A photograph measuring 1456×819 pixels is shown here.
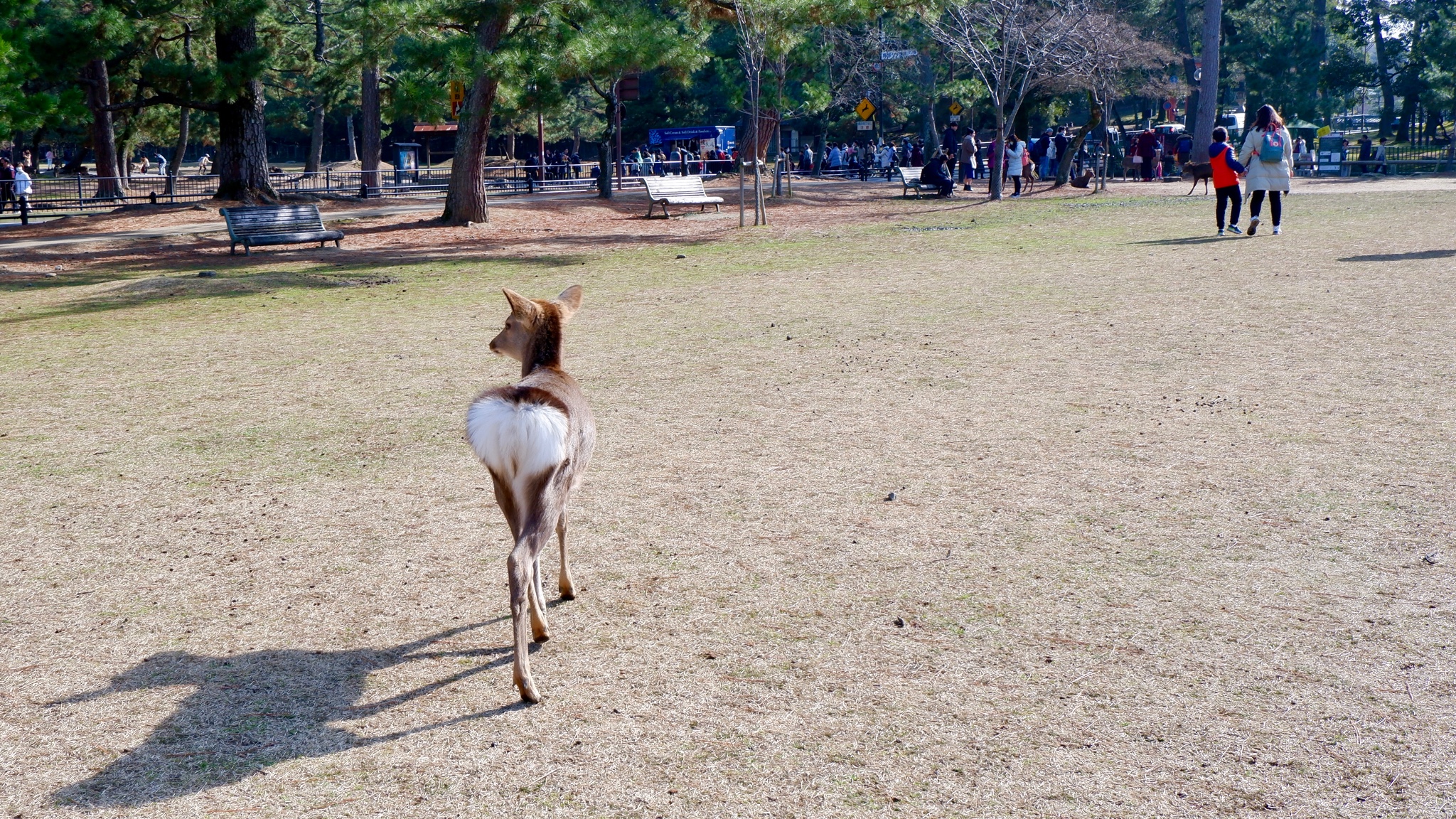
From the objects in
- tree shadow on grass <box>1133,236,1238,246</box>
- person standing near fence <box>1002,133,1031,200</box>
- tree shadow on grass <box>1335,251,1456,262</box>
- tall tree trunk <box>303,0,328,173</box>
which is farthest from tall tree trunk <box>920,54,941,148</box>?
tree shadow on grass <box>1335,251,1456,262</box>

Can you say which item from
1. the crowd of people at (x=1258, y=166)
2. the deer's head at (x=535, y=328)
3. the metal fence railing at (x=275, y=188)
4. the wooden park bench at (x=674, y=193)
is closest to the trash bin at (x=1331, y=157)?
the metal fence railing at (x=275, y=188)

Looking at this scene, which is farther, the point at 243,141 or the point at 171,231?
the point at 243,141

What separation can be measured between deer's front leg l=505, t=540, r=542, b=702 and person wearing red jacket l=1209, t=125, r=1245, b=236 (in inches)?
670

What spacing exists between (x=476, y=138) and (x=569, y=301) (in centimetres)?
2014

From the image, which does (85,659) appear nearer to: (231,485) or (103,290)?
(231,485)

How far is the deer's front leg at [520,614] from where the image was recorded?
4141mm

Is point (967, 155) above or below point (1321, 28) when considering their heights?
below

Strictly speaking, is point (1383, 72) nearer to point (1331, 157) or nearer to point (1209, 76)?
point (1331, 157)

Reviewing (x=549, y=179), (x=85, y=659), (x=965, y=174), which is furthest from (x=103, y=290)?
(x=549, y=179)

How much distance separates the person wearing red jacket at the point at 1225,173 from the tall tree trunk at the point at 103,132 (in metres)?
23.6

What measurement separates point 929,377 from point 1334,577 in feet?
14.4

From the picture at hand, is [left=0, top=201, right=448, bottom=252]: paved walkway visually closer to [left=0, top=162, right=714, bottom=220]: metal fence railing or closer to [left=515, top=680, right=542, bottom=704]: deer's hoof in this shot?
[left=0, top=162, right=714, bottom=220]: metal fence railing

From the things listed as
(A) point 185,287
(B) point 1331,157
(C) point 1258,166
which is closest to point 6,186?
(A) point 185,287

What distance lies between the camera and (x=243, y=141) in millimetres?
26094
